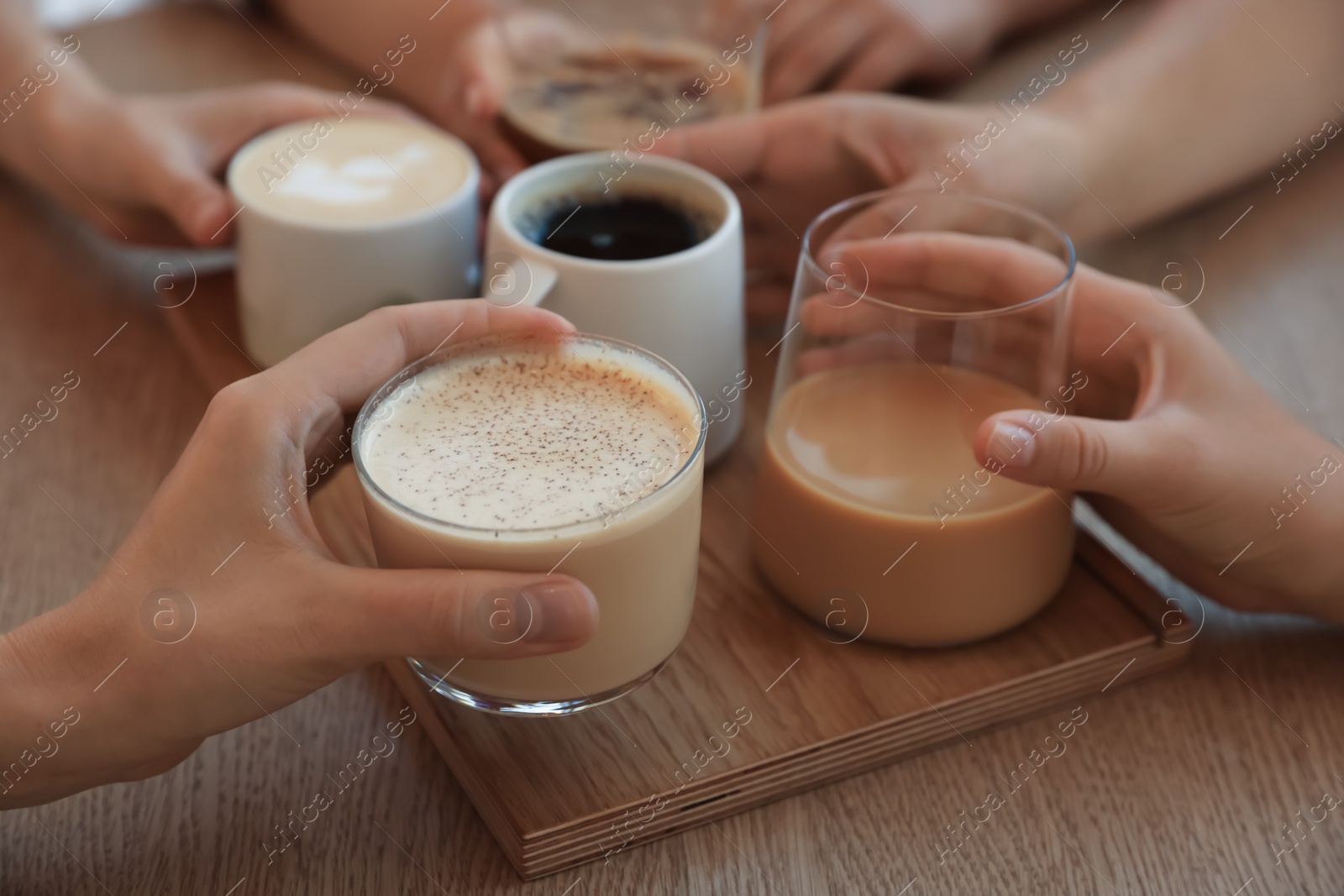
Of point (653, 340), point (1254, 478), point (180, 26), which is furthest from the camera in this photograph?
point (180, 26)

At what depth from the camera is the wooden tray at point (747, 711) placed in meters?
0.68

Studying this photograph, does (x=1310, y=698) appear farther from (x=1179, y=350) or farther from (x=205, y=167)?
(x=205, y=167)

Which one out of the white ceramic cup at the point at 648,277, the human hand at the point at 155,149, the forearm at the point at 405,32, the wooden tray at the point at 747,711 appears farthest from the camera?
the forearm at the point at 405,32

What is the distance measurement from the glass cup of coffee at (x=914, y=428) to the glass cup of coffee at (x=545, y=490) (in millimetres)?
125

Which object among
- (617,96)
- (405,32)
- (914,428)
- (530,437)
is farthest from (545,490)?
(405,32)

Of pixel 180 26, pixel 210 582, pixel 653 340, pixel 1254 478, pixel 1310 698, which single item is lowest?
pixel 1310 698

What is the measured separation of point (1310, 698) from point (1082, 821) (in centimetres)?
21

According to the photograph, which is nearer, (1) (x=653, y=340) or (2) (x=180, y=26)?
(1) (x=653, y=340)

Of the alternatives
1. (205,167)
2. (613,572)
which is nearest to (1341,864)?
(613,572)

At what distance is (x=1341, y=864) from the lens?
0.68 m

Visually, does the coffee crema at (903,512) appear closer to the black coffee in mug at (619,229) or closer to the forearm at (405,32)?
the black coffee in mug at (619,229)

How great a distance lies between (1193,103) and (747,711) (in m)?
0.85

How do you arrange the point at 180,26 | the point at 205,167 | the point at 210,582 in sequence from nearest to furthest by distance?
the point at 210,582 < the point at 205,167 < the point at 180,26

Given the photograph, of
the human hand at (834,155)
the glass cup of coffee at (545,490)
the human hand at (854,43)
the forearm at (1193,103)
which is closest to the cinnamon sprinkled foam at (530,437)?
the glass cup of coffee at (545,490)
